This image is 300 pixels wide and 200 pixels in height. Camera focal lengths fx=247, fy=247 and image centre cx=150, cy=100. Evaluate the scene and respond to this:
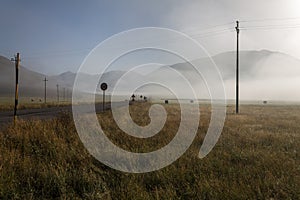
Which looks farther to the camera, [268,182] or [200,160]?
[200,160]

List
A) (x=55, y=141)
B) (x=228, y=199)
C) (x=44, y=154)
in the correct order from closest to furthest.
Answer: (x=228, y=199), (x=44, y=154), (x=55, y=141)

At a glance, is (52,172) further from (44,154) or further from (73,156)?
(44,154)

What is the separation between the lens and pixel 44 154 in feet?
21.6

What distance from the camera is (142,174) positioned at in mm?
5219

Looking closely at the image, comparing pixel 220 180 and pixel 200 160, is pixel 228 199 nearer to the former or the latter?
pixel 220 180

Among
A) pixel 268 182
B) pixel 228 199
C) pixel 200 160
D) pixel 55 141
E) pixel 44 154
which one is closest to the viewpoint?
pixel 228 199

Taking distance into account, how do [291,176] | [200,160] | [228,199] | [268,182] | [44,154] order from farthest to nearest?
[44,154]
[200,160]
[291,176]
[268,182]
[228,199]

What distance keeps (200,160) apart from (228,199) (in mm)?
2121

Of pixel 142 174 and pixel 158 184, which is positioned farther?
pixel 142 174

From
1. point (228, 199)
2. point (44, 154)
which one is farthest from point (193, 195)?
point (44, 154)

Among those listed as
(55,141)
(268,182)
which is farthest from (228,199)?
(55,141)

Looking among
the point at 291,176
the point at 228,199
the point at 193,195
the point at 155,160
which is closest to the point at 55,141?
the point at 155,160

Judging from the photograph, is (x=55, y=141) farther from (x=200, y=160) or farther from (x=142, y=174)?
(x=200, y=160)

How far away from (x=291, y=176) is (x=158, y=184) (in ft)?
9.15
